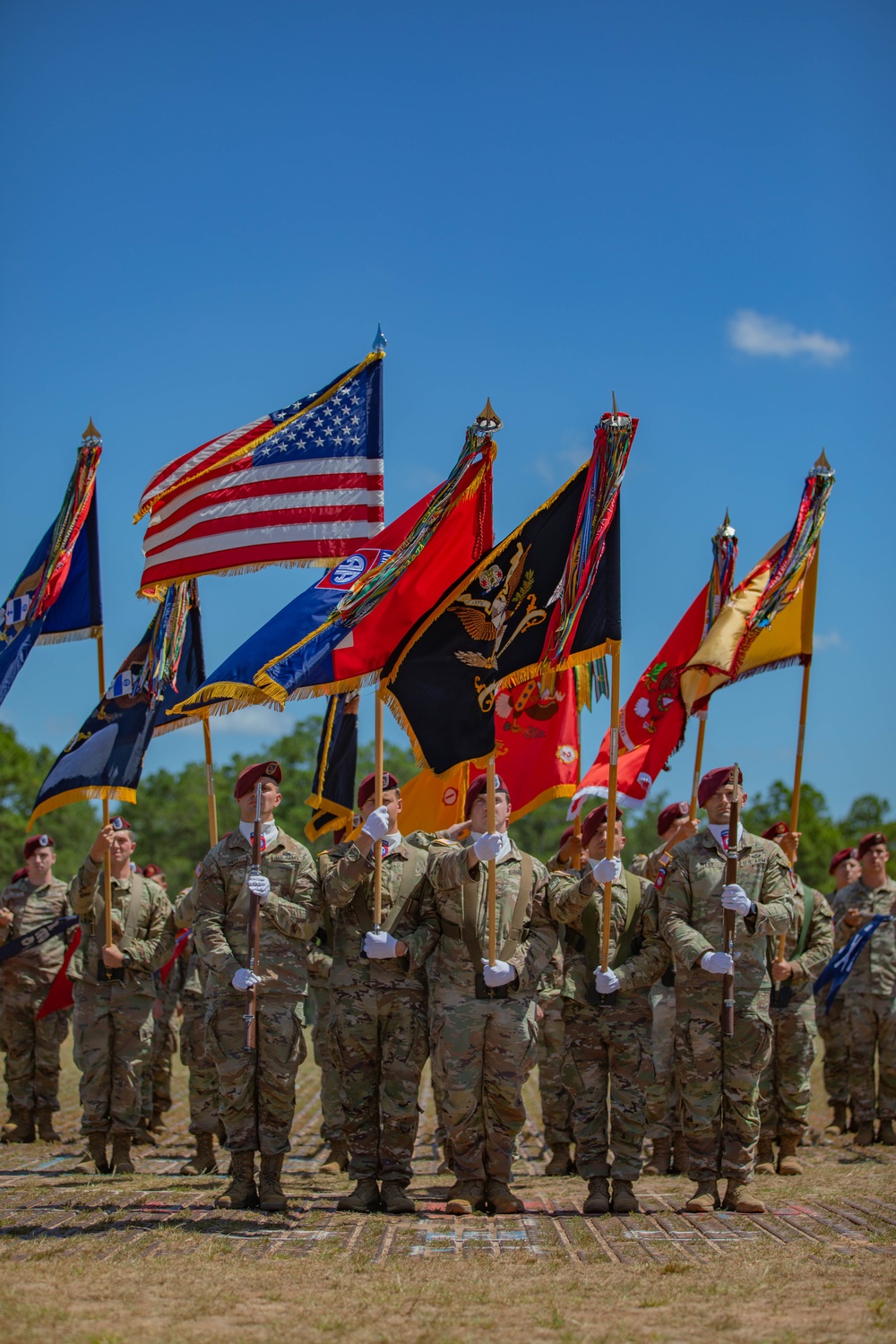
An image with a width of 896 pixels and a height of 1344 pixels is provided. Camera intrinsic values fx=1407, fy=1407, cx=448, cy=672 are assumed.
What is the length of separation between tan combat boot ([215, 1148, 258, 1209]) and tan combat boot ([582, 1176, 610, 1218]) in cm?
190

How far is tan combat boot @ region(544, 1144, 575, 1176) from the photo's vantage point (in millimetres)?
10562

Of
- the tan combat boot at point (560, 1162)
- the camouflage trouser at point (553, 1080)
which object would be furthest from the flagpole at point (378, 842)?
the tan combat boot at point (560, 1162)

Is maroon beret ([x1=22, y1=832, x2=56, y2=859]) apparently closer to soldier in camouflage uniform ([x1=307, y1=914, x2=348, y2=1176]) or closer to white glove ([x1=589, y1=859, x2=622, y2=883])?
soldier in camouflage uniform ([x1=307, y1=914, x2=348, y2=1176])

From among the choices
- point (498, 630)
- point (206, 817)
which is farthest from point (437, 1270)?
point (206, 817)

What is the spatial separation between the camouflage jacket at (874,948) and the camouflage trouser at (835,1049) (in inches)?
13.5

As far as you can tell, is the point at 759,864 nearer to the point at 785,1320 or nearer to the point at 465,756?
the point at 465,756

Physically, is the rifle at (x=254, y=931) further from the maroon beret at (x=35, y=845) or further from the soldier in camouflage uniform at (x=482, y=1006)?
the maroon beret at (x=35, y=845)

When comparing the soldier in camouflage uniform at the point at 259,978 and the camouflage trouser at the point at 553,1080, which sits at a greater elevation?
the soldier in camouflage uniform at the point at 259,978

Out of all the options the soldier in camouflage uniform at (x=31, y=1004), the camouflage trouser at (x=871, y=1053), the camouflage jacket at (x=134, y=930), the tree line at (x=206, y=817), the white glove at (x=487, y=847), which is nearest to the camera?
the white glove at (x=487, y=847)

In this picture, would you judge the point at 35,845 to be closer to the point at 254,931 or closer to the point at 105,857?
the point at 105,857

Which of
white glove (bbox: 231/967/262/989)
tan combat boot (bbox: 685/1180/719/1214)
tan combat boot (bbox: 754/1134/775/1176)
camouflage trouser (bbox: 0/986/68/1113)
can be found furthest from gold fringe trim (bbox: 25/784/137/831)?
tan combat boot (bbox: 754/1134/775/1176)

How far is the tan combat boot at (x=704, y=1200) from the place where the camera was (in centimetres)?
798

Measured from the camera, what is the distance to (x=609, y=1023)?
8.44m

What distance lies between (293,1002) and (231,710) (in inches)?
71.0
